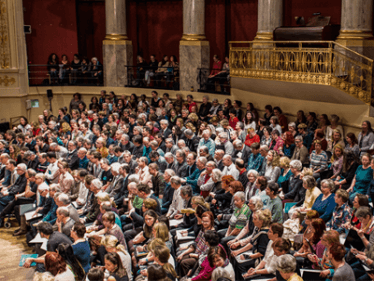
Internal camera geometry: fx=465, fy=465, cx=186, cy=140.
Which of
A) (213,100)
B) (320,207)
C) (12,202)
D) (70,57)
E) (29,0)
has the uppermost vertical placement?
(29,0)

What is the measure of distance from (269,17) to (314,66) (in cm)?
299

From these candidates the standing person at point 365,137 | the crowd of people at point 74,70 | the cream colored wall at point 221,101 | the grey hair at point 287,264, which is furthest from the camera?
the crowd of people at point 74,70

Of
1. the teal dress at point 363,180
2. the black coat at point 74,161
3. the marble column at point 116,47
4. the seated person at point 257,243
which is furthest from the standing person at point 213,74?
the seated person at point 257,243

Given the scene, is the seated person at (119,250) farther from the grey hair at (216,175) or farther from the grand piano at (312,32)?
the grand piano at (312,32)

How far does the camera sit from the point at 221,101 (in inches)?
525

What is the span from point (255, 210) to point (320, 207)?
3.21ft

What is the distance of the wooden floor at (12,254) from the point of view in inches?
275

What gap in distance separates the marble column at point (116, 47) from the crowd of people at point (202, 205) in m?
5.26

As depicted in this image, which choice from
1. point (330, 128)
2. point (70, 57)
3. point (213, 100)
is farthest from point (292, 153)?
point (70, 57)

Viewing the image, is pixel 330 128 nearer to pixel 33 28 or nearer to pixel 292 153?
pixel 292 153

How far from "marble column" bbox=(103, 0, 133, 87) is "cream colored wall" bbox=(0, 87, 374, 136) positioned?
0.42 meters

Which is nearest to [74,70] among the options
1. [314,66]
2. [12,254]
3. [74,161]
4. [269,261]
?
[74,161]

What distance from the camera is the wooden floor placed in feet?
22.9

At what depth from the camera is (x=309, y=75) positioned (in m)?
9.90
